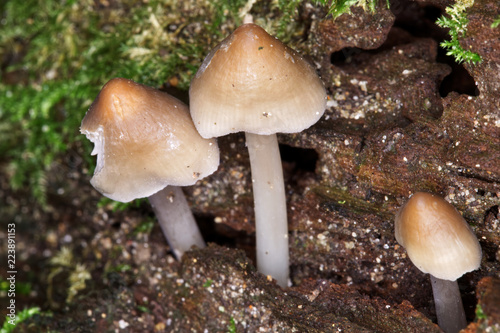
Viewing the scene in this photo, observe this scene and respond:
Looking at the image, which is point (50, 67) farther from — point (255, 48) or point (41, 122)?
point (255, 48)

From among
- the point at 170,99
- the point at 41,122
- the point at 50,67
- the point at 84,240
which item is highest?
the point at 170,99

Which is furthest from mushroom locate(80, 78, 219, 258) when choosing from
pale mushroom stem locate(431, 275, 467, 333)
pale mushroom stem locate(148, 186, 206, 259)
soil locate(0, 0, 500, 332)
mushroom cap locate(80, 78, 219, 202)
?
pale mushroom stem locate(431, 275, 467, 333)

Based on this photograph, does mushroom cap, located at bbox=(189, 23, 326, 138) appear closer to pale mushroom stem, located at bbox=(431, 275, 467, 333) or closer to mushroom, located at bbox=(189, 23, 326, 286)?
mushroom, located at bbox=(189, 23, 326, 286)

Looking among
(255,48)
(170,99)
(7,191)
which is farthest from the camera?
(7,191)

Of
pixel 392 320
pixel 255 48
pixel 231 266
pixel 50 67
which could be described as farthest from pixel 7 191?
pixel 392 320

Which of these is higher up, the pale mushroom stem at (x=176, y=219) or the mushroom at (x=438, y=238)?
the mushroom at (x=438, y=238)

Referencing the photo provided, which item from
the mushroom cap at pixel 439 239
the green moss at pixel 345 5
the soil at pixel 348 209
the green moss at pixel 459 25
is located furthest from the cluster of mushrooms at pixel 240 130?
the green moss at pixel 459 25

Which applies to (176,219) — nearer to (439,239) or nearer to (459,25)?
(439,239)

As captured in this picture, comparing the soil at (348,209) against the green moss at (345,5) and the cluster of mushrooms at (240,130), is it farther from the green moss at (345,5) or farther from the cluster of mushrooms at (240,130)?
the cluster of mushrooms at (240,130)
